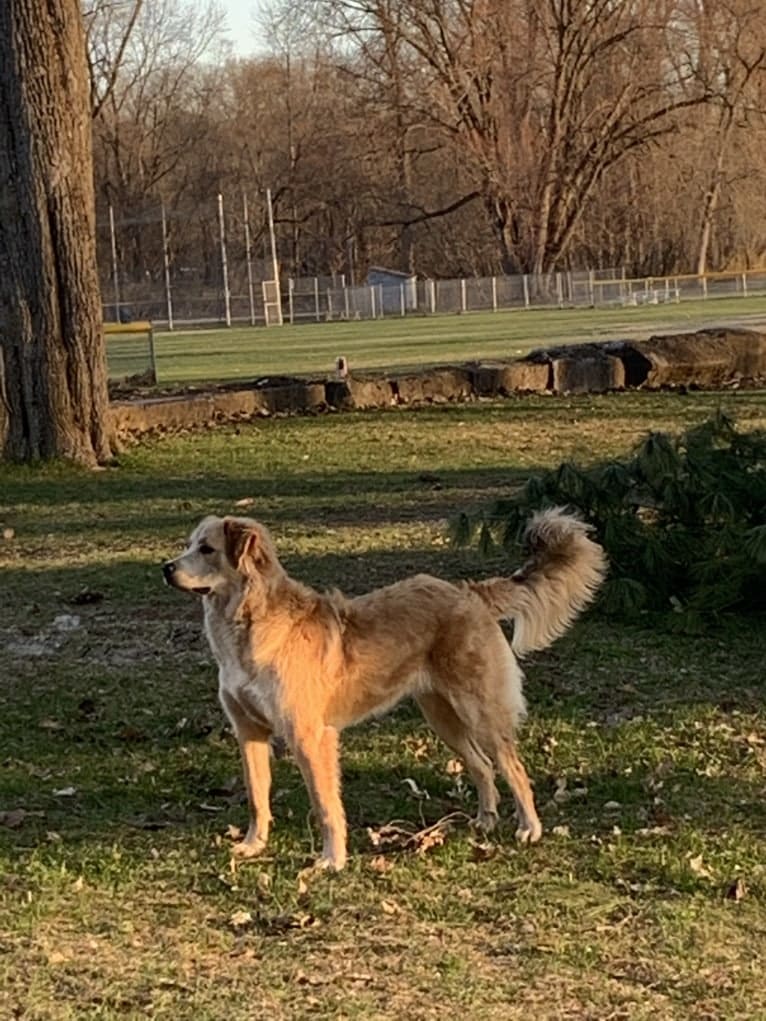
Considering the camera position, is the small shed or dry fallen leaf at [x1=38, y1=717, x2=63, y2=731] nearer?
dry fallen leaf at [x1=38, y1=717, x2=63, y2=731]

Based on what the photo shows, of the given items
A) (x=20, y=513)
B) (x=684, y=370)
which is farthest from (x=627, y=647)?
(x=684, y=370)

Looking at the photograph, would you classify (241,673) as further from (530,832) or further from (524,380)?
(524,380)

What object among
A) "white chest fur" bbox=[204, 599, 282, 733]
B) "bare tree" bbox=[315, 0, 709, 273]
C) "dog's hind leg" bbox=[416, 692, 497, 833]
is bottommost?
"dog's hind leg" bbox=[416, 692, 497, 833]

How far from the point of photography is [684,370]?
21.8m

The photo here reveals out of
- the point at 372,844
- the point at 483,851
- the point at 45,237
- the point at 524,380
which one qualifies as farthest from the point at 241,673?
the point at 524,380

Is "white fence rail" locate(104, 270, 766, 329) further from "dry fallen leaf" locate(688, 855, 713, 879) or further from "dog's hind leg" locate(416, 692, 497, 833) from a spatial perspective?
"dry fallen leaf" locate(688, 855, 713, 879)

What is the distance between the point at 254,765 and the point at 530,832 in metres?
0.98

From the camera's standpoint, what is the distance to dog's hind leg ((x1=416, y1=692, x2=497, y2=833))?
5.46m

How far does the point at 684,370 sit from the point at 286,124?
63.2 meters

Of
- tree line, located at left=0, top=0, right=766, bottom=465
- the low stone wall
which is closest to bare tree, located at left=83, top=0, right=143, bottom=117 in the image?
tree line, located at left=0, top=0, right=766, bottom=465

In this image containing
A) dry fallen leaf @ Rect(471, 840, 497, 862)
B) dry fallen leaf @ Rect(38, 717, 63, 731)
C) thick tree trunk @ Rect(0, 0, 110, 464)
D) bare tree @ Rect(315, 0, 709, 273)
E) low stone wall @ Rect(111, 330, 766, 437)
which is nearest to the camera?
dry fallen leaf @ Rect(471, 840, 497, 862)

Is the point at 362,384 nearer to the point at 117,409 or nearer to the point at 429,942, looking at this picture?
the point at 117,409

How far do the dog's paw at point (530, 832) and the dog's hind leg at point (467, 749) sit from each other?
0.15m

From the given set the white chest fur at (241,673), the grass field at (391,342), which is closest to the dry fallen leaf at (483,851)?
the white chest fur at (241,673)
